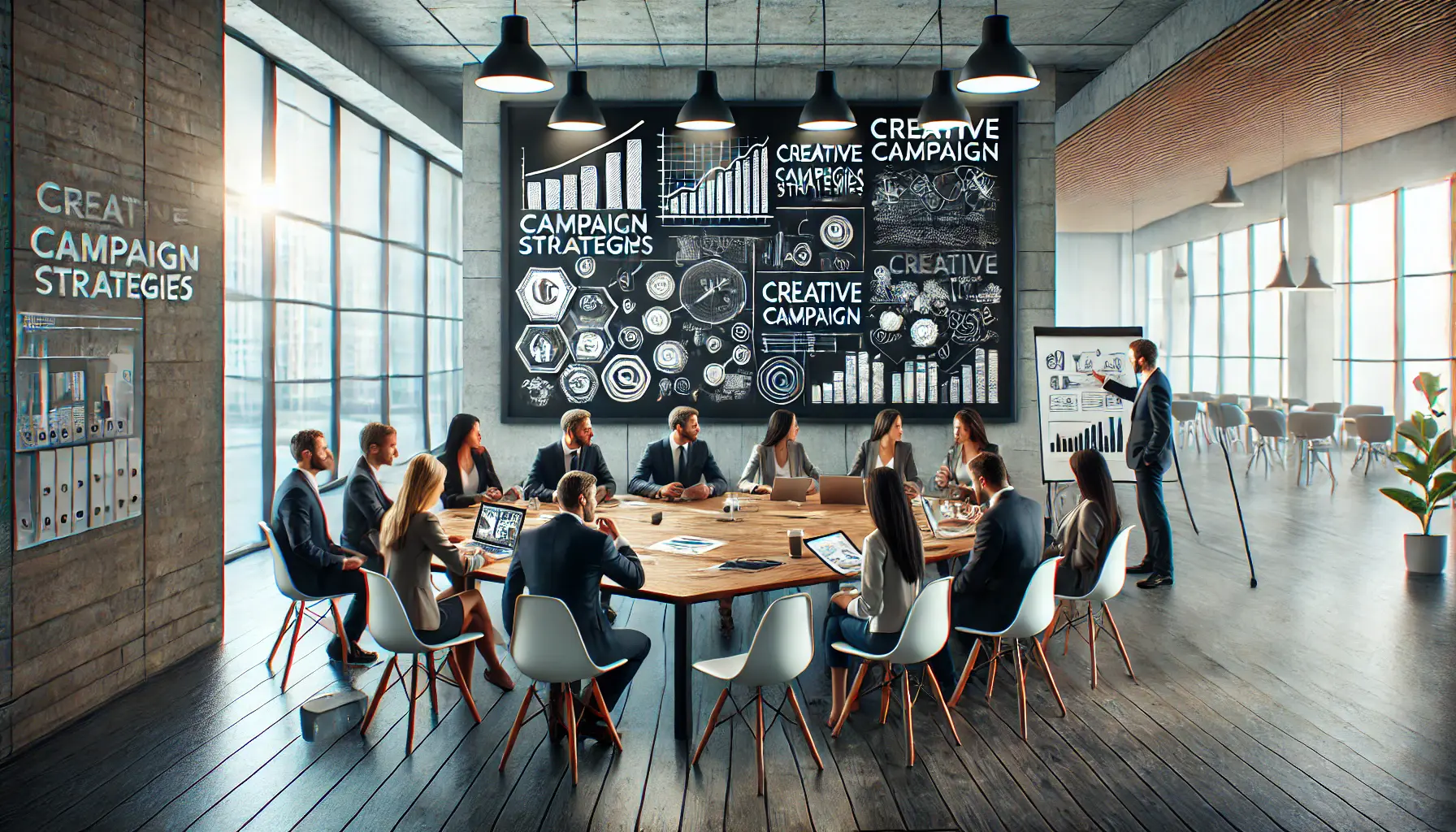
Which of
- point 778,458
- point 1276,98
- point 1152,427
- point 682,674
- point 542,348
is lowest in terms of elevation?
point 682,674

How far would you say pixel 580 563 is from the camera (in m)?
3.73

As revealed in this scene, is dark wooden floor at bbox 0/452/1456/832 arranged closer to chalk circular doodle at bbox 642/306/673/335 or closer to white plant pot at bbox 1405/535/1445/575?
white plant pot at bbox 1405/535/1445/575

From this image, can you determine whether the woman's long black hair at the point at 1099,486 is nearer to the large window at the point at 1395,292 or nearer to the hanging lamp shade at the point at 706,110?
the hanging lamp shade at the point at 706,110

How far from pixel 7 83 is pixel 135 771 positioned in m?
2.83

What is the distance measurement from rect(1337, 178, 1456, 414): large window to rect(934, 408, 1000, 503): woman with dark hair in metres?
9.73

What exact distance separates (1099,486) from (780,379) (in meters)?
3.68

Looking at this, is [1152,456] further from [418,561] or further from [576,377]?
[418,561]

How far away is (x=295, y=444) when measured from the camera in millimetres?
4969

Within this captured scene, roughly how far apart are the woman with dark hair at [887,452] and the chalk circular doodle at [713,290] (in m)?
1.95

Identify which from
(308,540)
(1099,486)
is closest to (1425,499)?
(1099,486)

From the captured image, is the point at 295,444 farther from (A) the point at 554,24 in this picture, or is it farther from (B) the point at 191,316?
(A) the point at 554,24

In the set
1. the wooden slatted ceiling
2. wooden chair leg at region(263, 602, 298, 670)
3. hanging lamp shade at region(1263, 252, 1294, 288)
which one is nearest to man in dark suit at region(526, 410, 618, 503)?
wooden chair leg at region(263, 602, 298, 670)


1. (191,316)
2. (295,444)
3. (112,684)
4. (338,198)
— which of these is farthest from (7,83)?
(338,198)

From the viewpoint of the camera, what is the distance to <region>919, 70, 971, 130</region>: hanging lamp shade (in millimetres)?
5836
